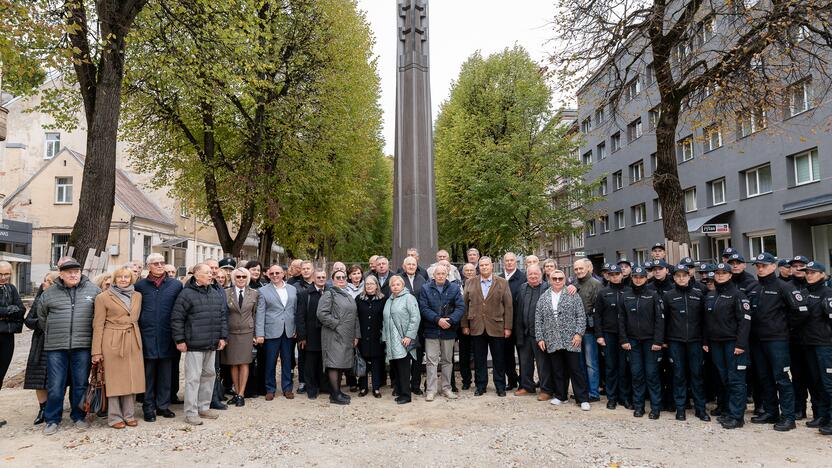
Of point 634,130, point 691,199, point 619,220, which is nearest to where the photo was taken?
point 691,199

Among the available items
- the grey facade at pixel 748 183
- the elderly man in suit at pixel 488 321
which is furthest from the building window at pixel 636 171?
the elderly man in suit at pixel 488 321

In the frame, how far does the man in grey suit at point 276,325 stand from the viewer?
746 centimetres

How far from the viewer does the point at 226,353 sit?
7.12m

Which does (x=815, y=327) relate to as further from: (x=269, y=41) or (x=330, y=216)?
(x=330, y=216)

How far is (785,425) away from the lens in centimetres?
584

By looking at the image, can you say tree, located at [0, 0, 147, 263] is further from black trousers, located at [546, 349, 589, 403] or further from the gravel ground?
black trousers, located at [546, 349, 589, 403]

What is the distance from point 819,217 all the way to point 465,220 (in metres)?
13.5

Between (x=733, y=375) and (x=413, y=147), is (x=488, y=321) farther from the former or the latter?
→ (x=413, y=147)

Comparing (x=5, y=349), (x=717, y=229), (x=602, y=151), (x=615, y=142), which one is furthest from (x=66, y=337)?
(x=602, y=151)

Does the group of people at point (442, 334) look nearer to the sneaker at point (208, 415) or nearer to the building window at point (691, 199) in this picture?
the sneaker at point (208, 415)

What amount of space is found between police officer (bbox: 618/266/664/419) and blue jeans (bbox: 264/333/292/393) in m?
4.26

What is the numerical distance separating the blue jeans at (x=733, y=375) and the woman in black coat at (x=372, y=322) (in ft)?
13.1

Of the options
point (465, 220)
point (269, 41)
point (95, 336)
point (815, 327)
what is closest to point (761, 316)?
point (815, 327)

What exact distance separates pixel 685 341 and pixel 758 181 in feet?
62.6
